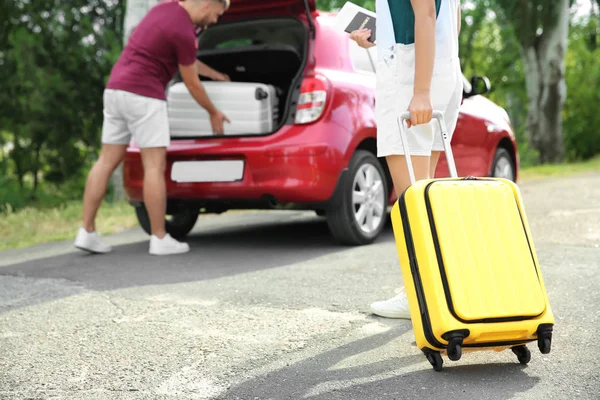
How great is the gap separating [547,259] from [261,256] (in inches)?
72.4

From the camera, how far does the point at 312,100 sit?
5.56 m

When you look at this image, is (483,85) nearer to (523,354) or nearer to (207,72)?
(207,72)

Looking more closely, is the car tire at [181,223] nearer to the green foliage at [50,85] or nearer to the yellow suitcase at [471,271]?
the green foliage at [50,85]

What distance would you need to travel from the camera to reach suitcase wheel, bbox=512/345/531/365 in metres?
2.95

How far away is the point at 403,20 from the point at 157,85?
281 cm

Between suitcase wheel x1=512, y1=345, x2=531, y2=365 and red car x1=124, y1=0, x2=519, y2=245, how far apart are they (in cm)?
269

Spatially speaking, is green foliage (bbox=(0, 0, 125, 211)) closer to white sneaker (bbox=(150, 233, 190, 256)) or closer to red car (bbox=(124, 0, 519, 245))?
red car (bbox=(124, 0, 519, 245))

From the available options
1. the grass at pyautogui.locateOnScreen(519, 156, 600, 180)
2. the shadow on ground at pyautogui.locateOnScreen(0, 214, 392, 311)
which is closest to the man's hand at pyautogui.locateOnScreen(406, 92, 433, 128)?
the shadow on ground at pyautogui.locateOnScreen(0, 214, 392, 311)

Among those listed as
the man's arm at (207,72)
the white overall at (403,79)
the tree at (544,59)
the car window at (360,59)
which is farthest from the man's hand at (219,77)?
the tree at (544,59)

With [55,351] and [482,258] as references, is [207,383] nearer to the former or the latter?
[55,351]

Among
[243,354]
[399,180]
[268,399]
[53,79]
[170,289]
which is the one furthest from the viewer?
[53,79]

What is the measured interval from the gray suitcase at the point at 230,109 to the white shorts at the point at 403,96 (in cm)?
235

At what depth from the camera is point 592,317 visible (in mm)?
3602

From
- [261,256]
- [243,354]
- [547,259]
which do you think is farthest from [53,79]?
[243,354]
